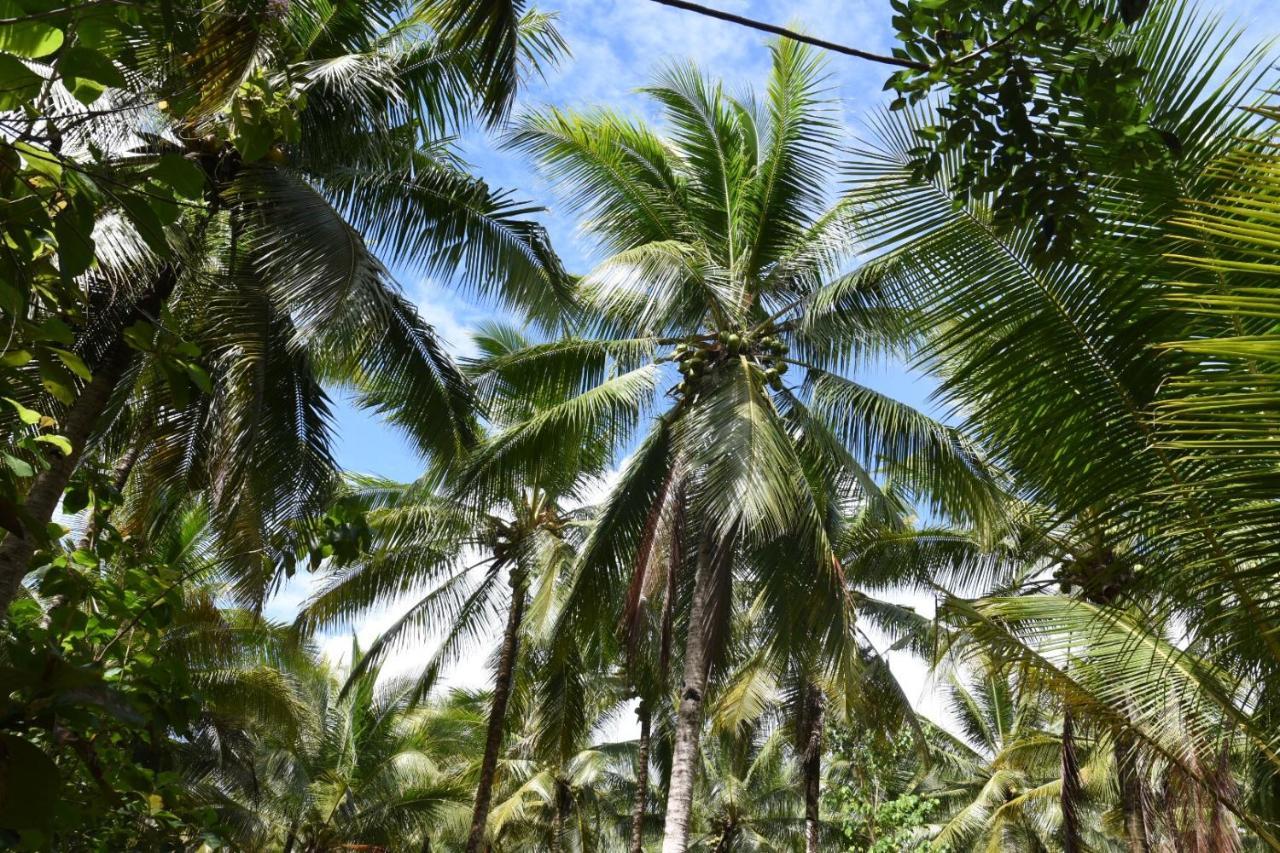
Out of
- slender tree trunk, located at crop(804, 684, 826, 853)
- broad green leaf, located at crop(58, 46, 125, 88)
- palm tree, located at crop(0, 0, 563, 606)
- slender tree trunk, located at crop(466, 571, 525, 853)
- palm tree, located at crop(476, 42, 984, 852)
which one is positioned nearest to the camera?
broad green leaf, located at crop(58, 46, 125, 88)

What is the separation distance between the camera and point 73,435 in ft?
21.1

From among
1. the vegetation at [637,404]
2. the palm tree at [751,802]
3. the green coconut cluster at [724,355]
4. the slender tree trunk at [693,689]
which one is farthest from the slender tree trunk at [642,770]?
the green coconut cluster at [724,355]

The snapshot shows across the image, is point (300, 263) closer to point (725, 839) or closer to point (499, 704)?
point (499, 704)

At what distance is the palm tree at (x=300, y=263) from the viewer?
22.4 ft

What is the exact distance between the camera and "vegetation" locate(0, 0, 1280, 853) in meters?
2.54

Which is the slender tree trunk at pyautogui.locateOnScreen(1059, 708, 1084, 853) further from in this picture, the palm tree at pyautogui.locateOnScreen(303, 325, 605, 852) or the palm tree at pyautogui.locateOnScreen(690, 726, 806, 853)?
the palm tree at pyautogui.locateOnScreen(690, 726, 806, 853)

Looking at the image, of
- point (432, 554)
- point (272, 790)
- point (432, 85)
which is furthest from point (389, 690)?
point (432, 85)

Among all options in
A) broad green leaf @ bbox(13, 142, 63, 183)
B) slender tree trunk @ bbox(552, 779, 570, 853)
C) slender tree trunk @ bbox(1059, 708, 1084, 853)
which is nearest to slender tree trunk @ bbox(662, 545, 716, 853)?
slender tree trunk @ bbox(1059, 708, 1084, 853)

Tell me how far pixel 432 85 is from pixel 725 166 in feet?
11.4

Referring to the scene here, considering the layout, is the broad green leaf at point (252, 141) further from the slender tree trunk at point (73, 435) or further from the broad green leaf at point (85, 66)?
the slender tree trunk at point (73, 435)

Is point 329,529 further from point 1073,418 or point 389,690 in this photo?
point 389,690

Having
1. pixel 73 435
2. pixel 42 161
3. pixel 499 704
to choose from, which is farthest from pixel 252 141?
pixel 499 704

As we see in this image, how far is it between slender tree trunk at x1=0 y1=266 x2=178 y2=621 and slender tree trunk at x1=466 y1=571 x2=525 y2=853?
8.09 meters

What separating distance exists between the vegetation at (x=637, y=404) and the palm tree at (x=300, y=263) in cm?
4
